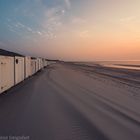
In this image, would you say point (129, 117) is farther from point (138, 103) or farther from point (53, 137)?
point (53, 137)

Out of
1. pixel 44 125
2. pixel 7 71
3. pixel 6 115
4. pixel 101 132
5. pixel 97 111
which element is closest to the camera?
pixel 101 132

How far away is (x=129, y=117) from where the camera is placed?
6414mm

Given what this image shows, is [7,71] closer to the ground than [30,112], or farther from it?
farther from it

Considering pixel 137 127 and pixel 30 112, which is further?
pixel 30 112

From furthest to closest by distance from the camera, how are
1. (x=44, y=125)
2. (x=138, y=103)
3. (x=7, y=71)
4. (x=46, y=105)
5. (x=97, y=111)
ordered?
(x=7, y=71), (x=138, y=103), (x=46, y=105), (x=97, y=111), (x=44, y=125)

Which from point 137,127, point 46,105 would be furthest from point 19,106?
point 137,127

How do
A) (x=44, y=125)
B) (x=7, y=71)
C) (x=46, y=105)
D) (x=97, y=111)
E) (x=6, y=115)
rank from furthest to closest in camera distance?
(x=7, y=71), (x=46, y=105), (x=97, y=111), (x=6, y=115), (x=44, y=125)

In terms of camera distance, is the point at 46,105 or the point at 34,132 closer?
the point at 34,132

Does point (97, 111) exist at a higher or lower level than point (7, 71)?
lower

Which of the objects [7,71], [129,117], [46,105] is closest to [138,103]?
[129,117]

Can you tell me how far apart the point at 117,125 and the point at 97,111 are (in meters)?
1.50

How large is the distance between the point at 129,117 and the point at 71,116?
1.86m

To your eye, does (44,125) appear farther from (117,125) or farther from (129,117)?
(129,117)

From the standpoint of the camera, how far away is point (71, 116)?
20.5 feet
